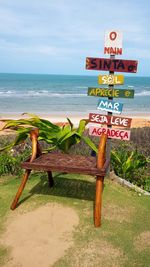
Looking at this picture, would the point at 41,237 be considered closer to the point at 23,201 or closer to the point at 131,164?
the point at 23,201

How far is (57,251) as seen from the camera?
3.36 m

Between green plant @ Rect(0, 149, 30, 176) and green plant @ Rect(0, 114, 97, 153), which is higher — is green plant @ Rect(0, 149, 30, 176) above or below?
below

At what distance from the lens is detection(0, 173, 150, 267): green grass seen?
3.27 metres

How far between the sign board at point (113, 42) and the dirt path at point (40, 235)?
2330mm

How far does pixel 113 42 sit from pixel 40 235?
2.88m

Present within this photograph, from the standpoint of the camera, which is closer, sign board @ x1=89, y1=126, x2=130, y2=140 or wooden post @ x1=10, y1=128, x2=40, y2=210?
wooden post @ x1=10, y1=128, x2=40, y2=210

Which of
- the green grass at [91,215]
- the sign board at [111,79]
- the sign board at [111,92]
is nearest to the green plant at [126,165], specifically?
the green grass at [91,215]

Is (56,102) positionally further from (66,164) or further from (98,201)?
(98,201)

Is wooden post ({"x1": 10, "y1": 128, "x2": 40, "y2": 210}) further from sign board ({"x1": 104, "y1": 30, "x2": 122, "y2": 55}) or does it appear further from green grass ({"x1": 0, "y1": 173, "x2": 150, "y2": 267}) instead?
sign board ({"x1": 104, "y1": 30, "x2": 122, "y2": 55})

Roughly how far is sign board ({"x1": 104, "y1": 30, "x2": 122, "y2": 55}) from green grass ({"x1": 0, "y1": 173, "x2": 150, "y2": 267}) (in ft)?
6.54

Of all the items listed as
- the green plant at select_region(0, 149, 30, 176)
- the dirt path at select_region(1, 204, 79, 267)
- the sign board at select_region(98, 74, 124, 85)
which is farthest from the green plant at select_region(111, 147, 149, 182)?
the dirt path at select_region(1, 204, 79, 267)

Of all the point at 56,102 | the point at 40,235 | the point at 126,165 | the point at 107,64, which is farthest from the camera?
the point at 56,102

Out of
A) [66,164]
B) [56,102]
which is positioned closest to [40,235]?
[66,164]

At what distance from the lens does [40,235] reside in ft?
11.9
